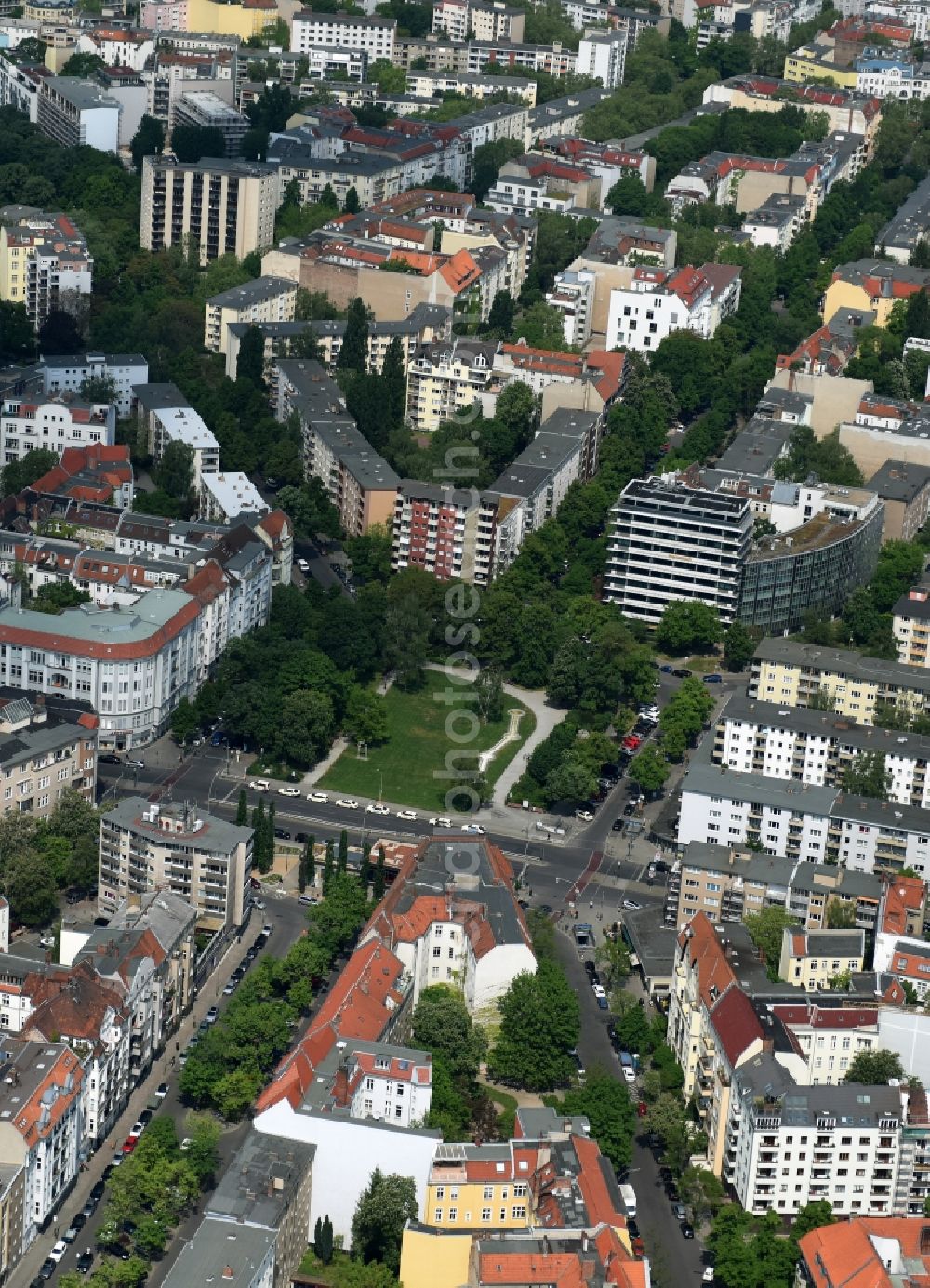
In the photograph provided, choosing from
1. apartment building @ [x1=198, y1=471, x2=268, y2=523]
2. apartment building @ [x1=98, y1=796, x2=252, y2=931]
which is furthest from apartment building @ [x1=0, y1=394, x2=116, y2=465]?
apartment building @ [x1=98, y1=796, x2=252, y2=931]

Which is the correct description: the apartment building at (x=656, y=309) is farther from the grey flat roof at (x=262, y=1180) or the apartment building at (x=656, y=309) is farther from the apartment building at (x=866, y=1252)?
the apartment building at (x=866, y=1252)

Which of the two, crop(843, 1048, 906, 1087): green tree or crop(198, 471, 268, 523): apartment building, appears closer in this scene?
crop(843, 1048, 906, 1087): green tree

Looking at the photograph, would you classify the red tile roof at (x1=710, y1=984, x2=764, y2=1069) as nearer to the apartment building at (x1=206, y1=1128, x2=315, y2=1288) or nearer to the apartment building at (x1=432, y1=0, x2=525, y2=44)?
the apartment building at (x1=206, y1=1128, x2=315, y2=1288)

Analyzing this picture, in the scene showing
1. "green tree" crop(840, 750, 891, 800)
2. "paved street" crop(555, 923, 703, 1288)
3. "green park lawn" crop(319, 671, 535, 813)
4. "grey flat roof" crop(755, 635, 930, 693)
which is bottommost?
"paved street" crop(555, 923, 703, 1288)

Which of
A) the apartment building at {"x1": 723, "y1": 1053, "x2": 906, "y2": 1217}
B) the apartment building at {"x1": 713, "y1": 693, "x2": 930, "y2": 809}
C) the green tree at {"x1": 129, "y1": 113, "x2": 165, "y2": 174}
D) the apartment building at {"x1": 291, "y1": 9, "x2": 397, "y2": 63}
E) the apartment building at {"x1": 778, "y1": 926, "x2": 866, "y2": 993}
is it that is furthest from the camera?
the apartment building at {"x1": 291, "y1": 9, "x2": 397, "y2": 63}

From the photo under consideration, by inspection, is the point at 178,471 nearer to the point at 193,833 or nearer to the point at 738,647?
the point at 738,647

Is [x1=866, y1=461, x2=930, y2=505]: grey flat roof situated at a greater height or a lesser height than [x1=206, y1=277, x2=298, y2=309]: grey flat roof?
lesser

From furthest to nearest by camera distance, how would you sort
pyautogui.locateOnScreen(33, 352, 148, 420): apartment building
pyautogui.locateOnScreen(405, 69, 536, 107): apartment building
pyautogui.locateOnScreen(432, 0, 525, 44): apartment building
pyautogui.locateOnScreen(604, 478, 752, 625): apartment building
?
1. pyautogui.locateOnScreen(432, 0, 525, 44): apartment building
2. pyautogui.locateOnScreen(405, 69, 536, 107): apartment building
3. pyautogui.locateOnScreen(33, 352, 148, 420): apartment building
4. pyautogui.locateOnScreen(604, 478, 752, 625): apartment building
